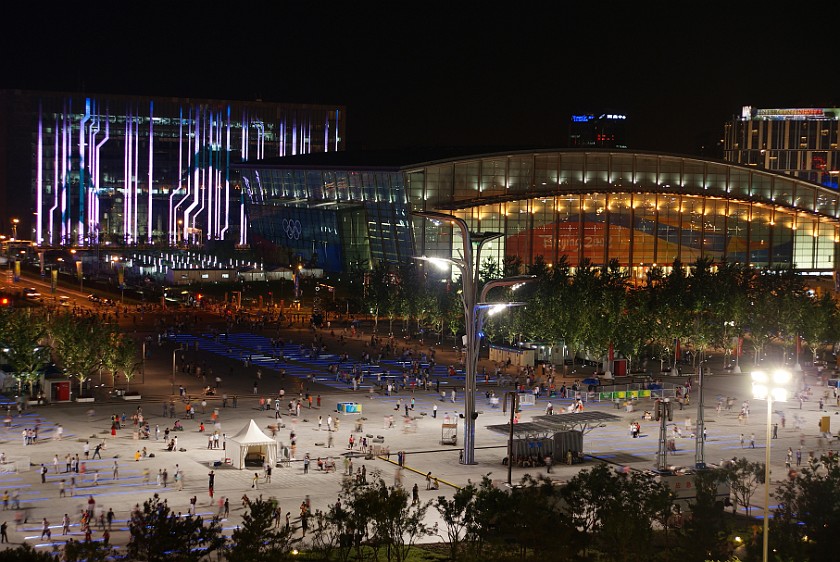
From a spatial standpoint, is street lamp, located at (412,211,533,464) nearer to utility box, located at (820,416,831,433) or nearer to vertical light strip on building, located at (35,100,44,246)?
utility box, located at (820,416,831,433)

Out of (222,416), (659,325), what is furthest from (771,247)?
(222,416)

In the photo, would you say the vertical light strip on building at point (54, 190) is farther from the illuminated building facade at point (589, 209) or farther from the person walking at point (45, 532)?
the person walking at point (45, 532)

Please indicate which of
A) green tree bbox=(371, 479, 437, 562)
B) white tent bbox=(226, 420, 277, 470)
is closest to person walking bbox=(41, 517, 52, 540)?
green tree bbox=(371, 479, 437, 562)

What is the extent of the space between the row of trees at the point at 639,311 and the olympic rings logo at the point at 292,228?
40763 millimetres

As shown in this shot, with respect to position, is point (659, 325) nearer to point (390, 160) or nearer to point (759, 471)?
point (759, 471)

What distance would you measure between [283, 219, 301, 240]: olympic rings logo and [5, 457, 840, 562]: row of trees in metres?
109

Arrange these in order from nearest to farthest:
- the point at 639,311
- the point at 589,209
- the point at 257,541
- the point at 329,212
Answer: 1. the point at 257,541
2. the point at 639,311
3. the point at 589,209
4. the point at 329,212

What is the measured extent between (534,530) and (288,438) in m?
23.6

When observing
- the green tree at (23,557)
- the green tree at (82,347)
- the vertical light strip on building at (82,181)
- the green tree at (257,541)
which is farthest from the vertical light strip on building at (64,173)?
the green tree at (23,557)

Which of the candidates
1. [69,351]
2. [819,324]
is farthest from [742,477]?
[819,324]

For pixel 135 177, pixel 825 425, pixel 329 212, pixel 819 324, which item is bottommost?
pixel 825 425

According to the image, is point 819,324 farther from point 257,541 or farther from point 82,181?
point 82,181

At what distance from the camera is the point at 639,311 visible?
84.9m

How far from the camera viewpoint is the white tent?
47.5m
